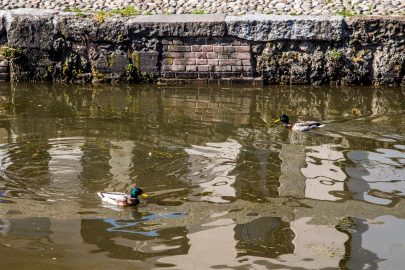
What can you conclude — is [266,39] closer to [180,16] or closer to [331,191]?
[180,16]

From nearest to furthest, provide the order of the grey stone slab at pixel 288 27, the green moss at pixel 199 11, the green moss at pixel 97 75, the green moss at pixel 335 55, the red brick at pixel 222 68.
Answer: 1. the grey stone slab at pixel 288 27
2. the green moss at pixel 335 55
3. the red brick at pixel 222 68
4. the green moss at pixel 97 75
5. the green moss at pixel 199 11

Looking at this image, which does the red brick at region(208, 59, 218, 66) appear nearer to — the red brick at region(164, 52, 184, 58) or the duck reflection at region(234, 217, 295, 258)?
the red brick at region(164, 52, 184, 58)

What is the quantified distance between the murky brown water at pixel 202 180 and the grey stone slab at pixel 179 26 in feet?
3.93

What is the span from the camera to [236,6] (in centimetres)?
1396

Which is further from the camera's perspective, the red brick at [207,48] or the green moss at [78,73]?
the green moss at [78,73]

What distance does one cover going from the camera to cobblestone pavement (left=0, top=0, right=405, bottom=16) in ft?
44.7

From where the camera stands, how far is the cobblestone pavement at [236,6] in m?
13.6

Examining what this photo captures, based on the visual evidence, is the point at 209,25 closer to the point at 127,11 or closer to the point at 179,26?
the point at 179,26

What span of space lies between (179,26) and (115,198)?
249 inches

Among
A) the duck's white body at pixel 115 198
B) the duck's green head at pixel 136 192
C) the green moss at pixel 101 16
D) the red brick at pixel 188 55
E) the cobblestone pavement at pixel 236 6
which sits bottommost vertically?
the duck's white body at pixel 115 198

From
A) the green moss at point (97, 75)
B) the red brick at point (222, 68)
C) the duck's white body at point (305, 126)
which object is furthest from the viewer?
the green moss at point (97, 75)

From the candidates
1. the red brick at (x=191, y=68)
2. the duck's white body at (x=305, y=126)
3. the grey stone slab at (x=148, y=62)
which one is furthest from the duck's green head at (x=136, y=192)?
the grey stone slab at (x=148, y=62)

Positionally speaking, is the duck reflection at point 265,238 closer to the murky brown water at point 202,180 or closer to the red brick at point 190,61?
the murky brown water at point 202,180

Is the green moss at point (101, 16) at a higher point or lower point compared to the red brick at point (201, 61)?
higher
